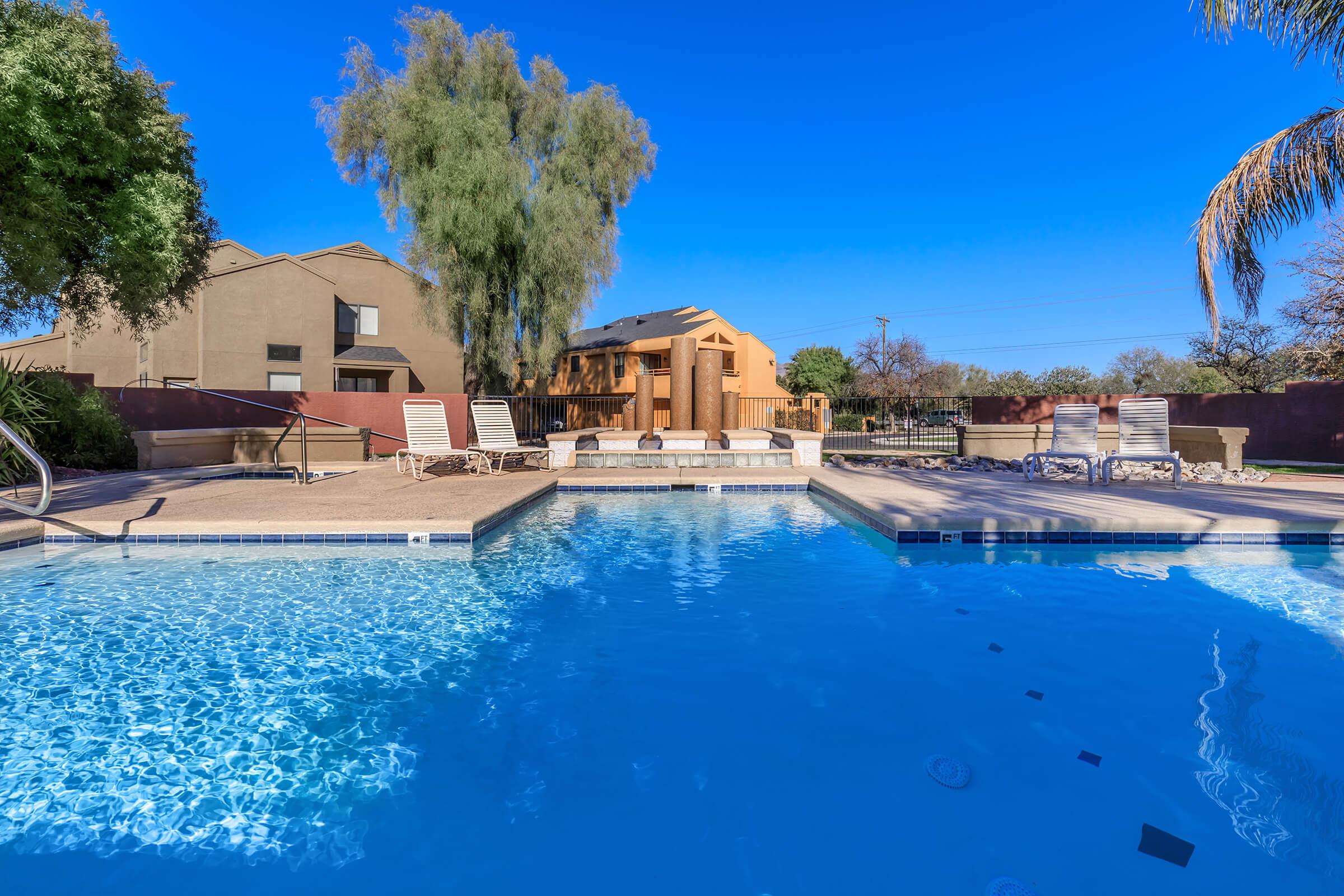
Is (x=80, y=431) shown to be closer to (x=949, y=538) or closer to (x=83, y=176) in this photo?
(x=83, y=176)

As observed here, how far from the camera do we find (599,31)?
2172cm

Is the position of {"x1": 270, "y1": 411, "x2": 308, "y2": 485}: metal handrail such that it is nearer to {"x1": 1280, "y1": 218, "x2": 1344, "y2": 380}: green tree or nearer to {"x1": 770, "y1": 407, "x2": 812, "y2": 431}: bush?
{"x1": 1280, "y1": 218, "x2": 1344, "y2": 380}: green tree

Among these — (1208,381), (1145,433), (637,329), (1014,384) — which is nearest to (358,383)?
(637,329)

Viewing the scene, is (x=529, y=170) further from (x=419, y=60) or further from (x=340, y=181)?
(x=340, y=181)

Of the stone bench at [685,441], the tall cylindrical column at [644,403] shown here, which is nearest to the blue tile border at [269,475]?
the stone bench at [685,441]

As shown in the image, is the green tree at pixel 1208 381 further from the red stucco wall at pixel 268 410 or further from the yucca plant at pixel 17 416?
the yucca plant at pixel 17 416

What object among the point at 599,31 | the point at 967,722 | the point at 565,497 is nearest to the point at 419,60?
the point at 599,31

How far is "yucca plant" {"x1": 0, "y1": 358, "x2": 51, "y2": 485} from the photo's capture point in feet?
26.5

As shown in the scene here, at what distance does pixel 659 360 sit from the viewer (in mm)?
37344

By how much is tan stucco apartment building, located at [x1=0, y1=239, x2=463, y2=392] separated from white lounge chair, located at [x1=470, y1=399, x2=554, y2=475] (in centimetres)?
1204

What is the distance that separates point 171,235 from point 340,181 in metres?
8.05

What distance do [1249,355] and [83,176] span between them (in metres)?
35.2

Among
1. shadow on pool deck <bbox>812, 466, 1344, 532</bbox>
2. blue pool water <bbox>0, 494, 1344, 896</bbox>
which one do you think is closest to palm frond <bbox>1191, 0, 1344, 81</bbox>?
shadow on pool deck <bbox>812, 466, 1344, 532</bbox>

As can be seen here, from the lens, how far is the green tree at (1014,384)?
45625 millimetres
